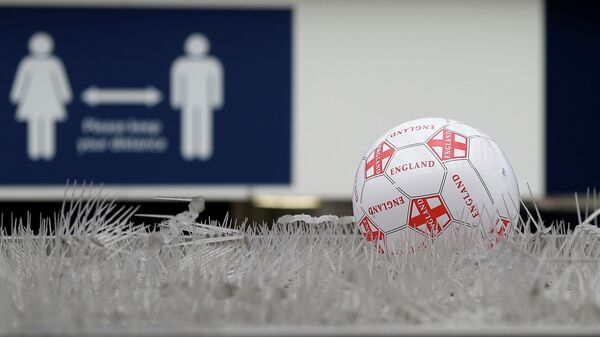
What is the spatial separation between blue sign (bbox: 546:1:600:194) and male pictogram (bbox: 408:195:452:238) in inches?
227

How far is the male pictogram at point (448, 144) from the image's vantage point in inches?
111

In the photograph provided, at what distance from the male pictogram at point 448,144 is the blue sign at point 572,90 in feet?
18.3

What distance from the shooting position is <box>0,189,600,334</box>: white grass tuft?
73.2 inches

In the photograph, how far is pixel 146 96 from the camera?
26.2 ft

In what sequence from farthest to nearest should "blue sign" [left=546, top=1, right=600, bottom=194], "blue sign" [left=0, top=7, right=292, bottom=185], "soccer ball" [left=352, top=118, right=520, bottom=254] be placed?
1. "blue sign" [left=546, top=1, right=600, bottom=194]
2. "blue sign" [left=0, top=7, right=292, bottom=185]
3. "soccer ball" [left=352, top=118, right=520, bottom=254]

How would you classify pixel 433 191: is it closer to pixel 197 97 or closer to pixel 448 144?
pixel 448 144

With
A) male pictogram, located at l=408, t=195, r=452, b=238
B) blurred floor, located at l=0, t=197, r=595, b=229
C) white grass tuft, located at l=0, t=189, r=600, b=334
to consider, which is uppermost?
male pictogram, located at l=408, t=195, r=452, b=238

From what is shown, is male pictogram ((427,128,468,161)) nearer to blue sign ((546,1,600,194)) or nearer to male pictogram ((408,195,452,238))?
male pictogram ((408,195,452,238))

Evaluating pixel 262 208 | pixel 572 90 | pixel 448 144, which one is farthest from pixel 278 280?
pixel 572 90

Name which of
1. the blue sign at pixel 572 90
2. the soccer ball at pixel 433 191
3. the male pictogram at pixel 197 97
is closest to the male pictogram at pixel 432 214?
the soccer ball at pixel 433 191

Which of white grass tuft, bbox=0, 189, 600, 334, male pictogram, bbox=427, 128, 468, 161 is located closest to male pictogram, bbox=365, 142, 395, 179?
male pictogram, bbox=427, 128, 468, 161

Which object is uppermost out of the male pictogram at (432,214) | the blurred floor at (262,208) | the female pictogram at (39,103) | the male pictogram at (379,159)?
the female pictogram at (39,103)

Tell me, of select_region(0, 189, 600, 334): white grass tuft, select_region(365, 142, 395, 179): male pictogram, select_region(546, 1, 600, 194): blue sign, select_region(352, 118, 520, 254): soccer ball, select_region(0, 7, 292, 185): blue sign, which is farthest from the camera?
select_region(546, 1, 600, 194): blue sign

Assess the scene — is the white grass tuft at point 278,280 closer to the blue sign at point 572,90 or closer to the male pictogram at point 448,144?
the male pictogram at point 448,144
